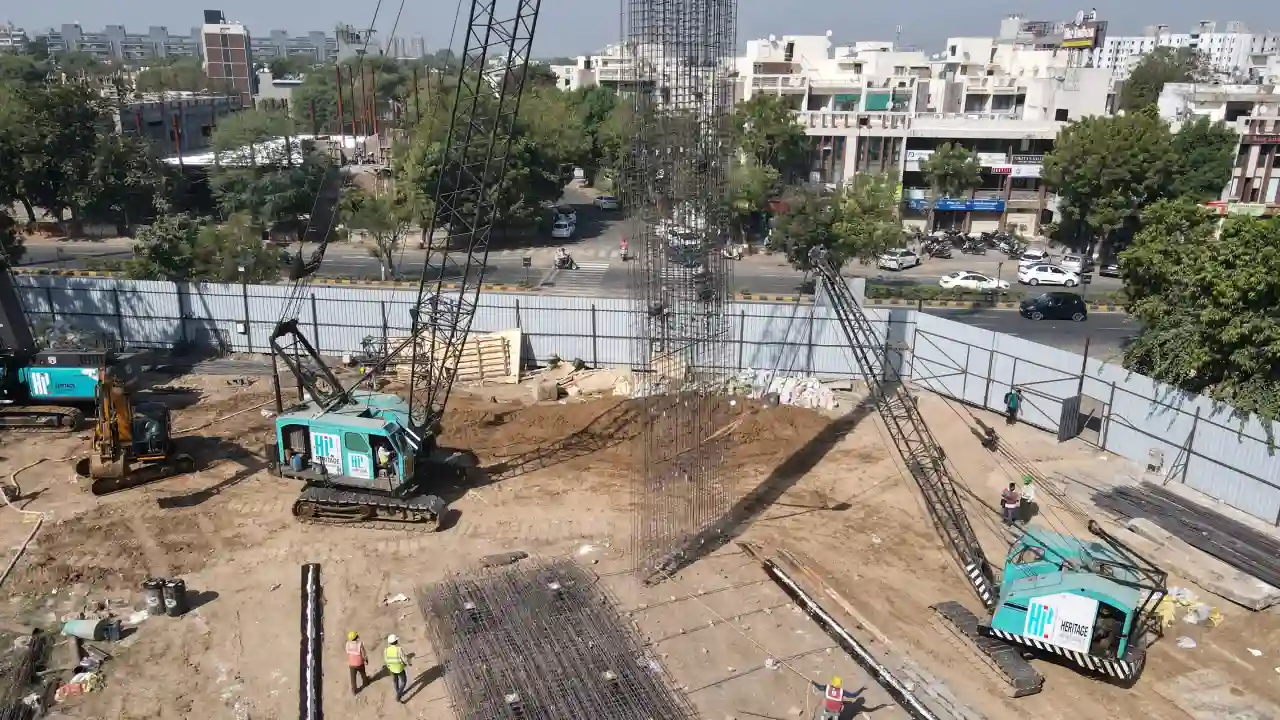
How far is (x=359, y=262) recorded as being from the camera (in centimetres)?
4794

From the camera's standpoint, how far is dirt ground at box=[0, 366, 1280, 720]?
14.5m

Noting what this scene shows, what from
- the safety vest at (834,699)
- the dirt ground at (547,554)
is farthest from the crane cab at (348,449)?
the safety vest at (834,699)

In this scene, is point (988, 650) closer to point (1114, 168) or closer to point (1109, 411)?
point (1109, 411)

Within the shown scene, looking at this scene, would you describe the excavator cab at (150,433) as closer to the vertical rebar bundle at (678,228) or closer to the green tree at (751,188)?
the vertical rebar bundle at (678,228)

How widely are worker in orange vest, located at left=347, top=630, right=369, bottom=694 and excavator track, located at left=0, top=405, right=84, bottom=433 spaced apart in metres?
15.2

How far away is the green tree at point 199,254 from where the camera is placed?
32.4 m

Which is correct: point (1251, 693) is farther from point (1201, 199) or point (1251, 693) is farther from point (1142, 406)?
point (1201, 199)

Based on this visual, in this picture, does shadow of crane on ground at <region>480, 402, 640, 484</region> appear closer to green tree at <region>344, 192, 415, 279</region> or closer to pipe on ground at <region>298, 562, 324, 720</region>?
pipe on ground at <region>298, 562, 324, 720</region>

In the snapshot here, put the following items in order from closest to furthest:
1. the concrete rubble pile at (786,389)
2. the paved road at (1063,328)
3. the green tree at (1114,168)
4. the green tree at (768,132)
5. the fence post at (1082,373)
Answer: the fence post at (1082,373) < the concrete rubble pile at (786,389) < the paved road at (1063,328) < the green tree at (1114,168) < the green tree at (768,132)

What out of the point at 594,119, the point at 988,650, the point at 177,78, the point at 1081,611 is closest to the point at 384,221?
the point at 988,650

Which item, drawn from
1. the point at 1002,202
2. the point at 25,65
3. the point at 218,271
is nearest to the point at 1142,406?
the point at 218,271

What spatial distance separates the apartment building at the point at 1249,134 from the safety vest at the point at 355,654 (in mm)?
50838

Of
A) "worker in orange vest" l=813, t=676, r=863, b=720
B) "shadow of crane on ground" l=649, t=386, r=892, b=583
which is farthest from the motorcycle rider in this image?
"worker in orange vest" l=813, t=676, r=863, b=720

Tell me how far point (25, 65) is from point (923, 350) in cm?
10050
